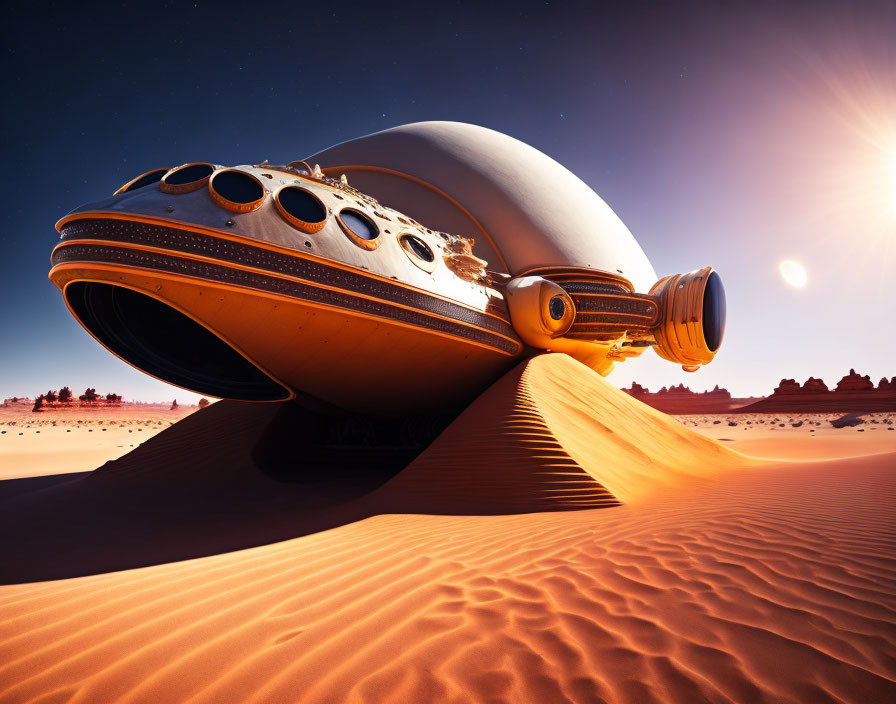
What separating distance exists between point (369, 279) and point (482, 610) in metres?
4.48

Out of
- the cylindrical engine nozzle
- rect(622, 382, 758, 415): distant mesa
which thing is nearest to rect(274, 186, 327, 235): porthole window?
the cylindrical engine nozzle

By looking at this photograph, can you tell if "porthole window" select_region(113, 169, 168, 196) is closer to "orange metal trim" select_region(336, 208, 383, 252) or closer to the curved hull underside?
the curved hull underside

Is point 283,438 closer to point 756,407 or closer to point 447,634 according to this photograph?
point 447,634

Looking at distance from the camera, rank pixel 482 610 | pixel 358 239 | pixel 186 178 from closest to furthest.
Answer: pixel 482 610 < pixel 186 178 < pixel 358 239

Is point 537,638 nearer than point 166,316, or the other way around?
point 537,638

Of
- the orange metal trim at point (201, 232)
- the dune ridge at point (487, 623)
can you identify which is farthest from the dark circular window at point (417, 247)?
the dune ridge at point (487, 623)

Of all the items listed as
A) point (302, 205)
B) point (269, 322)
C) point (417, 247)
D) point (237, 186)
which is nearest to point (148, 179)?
point (237, 186)

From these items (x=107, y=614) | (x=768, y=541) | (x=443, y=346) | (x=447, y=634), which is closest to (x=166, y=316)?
(x=443, y=346)

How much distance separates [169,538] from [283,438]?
4.30 m

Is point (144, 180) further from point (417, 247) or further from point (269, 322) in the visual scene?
point (417, 247)

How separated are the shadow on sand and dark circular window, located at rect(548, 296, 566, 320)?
13.6ft

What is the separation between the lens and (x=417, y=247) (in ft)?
23.2

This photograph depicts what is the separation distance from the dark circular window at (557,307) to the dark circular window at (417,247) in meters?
2.73

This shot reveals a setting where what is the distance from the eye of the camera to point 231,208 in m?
5.06
